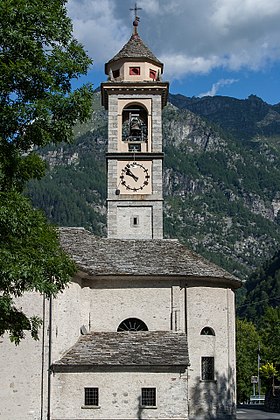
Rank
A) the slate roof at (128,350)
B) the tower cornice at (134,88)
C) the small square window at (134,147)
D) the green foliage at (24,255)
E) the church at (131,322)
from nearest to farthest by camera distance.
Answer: the green foliage at (24,255), the church at (131,322), the slate roof at (128,350), the small square window at (134,147), the tower cornice at (134,88)

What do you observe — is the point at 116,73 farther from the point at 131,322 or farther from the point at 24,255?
the point at 24,255

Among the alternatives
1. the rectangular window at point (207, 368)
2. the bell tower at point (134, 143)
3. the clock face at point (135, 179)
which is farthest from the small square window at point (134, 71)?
the rectangular window at point (207, 368)

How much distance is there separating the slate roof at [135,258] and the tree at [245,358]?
3904cm

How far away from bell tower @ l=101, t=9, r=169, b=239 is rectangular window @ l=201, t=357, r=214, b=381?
10.2m

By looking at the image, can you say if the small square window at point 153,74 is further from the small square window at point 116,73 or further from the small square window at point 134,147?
the small square window at point 134,147

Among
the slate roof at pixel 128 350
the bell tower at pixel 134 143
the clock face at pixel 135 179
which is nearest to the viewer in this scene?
the slate roof at pixel 128 350

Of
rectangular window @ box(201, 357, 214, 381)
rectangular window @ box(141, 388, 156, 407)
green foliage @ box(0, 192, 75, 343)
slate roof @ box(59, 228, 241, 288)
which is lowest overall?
rectangular window @ box(141, 388, 156, 407)

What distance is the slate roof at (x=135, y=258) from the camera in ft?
113

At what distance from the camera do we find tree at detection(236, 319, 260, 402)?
74312 millimetres

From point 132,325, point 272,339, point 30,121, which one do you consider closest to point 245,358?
point 272,339

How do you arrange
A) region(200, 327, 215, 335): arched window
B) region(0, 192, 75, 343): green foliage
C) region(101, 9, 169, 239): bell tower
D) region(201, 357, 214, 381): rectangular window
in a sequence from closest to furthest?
region(0, 192, 75, 343): green foliage → region(201, 357, 214, 381): rectangular window → region(200, 327, 215, 335): arched window → region(101, 9, 169, 239): bell tower

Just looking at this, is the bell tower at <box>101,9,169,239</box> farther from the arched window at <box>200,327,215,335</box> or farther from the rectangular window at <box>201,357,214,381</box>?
the rectangular window at <box>201,357,214,381</box>

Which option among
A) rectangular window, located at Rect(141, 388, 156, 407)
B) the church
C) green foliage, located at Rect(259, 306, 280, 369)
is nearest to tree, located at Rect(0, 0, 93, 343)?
the church

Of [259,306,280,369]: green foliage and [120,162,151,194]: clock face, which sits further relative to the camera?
[259,306,280,369]: green foliage
